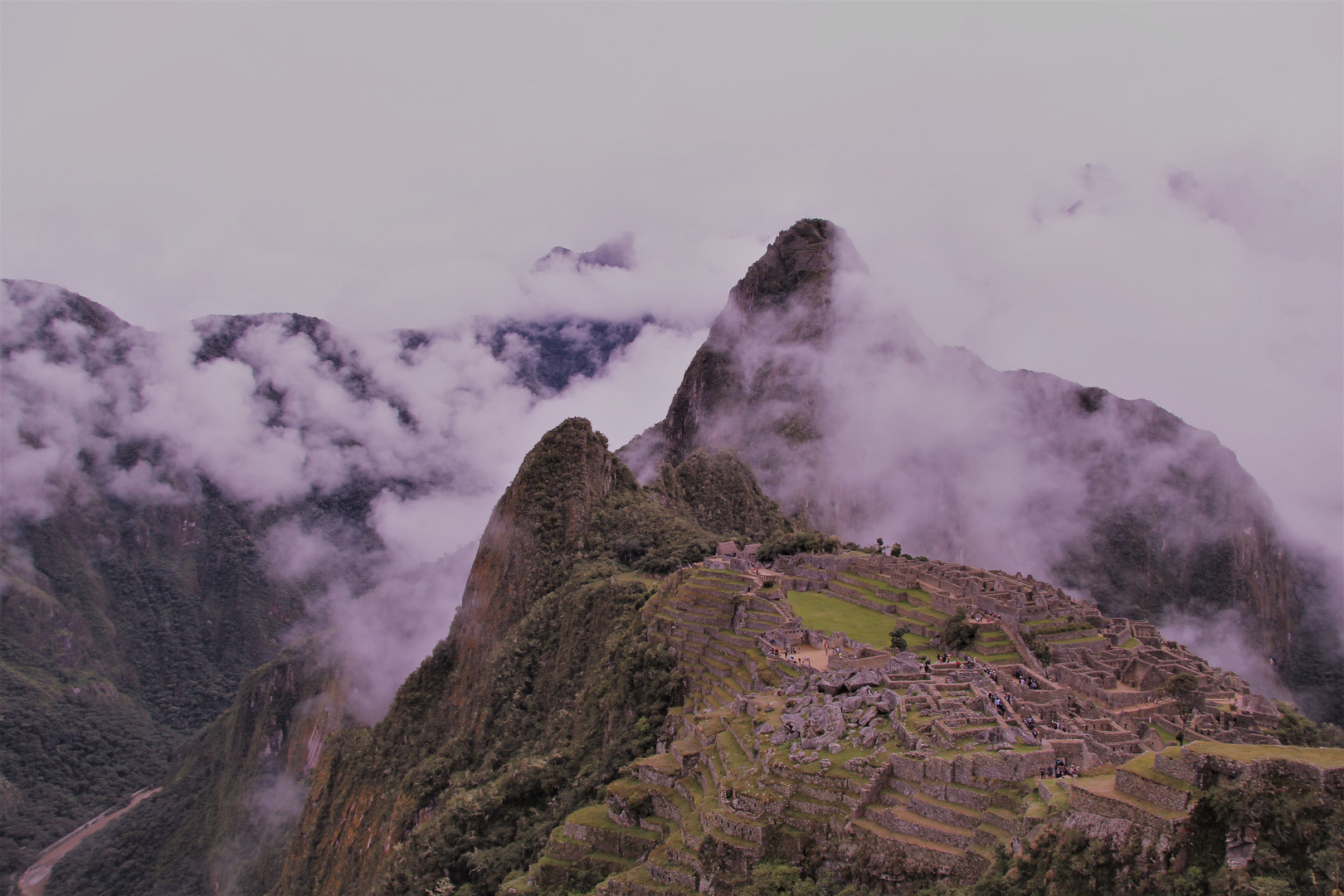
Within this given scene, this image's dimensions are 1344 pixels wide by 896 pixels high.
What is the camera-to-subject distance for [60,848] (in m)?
116

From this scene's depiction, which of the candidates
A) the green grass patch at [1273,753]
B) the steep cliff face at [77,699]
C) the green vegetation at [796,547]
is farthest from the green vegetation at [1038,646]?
the steep cliff face at [77,699]

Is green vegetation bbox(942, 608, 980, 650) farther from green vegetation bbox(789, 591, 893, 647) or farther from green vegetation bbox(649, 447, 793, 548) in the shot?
green vegetation bbox(649, 447, 793, 548)

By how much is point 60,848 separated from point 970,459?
15938 cm

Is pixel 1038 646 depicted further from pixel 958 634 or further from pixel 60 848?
pixel 60 848

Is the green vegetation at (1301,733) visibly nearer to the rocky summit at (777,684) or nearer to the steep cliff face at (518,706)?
the rocky summit at (777,684)

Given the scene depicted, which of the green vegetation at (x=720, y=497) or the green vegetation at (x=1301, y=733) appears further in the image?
the green vegetation at (x=720, y=497)

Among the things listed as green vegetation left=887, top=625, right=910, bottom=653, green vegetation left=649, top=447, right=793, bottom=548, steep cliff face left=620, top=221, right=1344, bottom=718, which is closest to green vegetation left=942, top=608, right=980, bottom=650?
green vegetation left=887, top=625, right=910, bottom=653

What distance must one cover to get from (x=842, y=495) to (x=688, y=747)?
116973 mm

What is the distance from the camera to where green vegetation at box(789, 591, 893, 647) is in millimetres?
40438

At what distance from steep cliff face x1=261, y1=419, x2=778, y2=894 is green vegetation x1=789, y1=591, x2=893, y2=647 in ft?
29.1

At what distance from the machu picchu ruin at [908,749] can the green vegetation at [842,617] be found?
260mm

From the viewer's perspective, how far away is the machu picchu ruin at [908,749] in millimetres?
14367

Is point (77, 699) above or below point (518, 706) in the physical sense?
below

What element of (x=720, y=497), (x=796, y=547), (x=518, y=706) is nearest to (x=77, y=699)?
(x=720, y=497)
